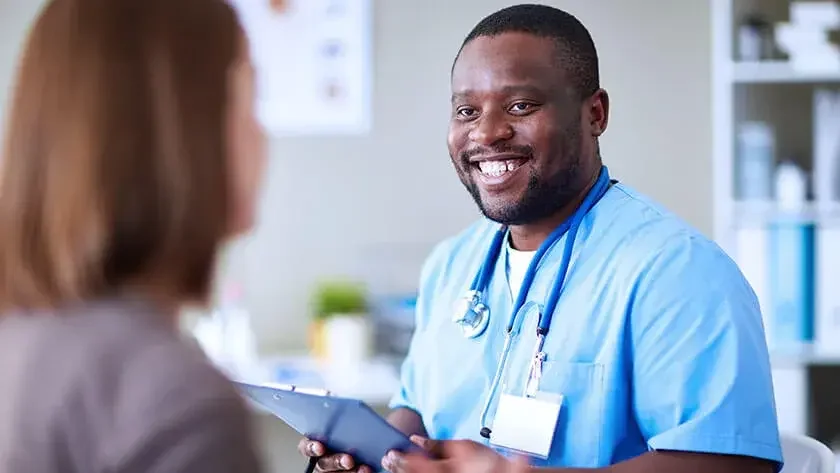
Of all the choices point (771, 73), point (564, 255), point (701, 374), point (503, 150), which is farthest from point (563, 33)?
point (771, 73)

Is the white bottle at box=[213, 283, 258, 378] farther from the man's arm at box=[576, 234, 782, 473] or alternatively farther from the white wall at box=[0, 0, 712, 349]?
the man's arm at box=[576, 234, 782, 473]

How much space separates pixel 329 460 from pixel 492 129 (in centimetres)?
55

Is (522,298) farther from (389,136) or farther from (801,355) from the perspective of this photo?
(389,136)

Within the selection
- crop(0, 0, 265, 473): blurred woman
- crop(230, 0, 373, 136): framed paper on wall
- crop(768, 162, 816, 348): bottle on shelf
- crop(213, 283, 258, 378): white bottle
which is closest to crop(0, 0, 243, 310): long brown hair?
crop(0, 0, 265, 473): blurred woman

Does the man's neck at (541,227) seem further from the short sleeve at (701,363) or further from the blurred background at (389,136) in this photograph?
the blurred background at (389,136)

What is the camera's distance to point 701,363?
4.30 ft

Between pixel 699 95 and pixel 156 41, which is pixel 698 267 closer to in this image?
pixel 156 41

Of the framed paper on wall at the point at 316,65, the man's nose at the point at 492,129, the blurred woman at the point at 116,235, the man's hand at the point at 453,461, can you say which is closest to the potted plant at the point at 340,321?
the framed paper on wall at the point at 316,65

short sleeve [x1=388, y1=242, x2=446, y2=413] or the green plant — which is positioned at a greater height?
short sleeve [x1=388, y1=242, x2=446, y2=413]

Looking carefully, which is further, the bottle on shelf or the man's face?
the bottle on shelf

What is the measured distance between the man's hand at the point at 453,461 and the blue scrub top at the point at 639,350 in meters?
0.12

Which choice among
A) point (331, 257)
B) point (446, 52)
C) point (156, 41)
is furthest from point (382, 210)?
point (156, 41)

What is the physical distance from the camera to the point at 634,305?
4.50 feet

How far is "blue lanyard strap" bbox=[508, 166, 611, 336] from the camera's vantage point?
146 centimetres
